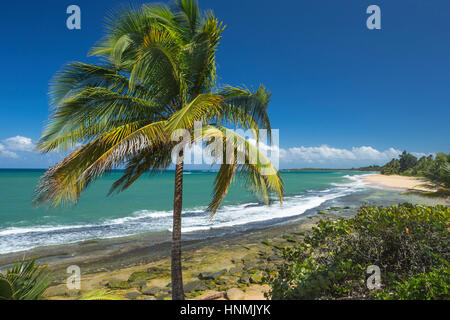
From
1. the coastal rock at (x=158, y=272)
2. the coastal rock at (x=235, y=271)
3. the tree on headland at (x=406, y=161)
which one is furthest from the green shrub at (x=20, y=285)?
the tree on headland at (x=406, y=161)

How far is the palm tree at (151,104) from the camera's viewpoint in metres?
3.57

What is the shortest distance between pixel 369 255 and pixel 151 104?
477 cm

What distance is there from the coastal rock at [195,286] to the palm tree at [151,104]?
7.51ft

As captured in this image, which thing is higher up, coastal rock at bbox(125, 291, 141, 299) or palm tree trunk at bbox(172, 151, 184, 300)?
palm tree trunk at bbox(172, 151, 184, 300)

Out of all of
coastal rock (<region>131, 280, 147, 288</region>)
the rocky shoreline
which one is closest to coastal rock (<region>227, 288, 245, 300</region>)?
the rocky shoreline

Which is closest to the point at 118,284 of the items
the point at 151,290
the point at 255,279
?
the point at 151,290

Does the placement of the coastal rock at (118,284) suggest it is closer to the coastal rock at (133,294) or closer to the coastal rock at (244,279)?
the coastal rock at (133,294)

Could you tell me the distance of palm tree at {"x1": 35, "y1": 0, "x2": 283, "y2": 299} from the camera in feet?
11.7

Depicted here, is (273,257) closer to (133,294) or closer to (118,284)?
(133,294)

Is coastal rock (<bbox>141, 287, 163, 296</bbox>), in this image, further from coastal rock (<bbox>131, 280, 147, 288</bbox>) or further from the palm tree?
the palm tree

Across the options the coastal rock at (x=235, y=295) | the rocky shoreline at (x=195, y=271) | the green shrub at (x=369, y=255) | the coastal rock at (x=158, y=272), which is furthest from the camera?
the coastal rock at (x=158, y=272)

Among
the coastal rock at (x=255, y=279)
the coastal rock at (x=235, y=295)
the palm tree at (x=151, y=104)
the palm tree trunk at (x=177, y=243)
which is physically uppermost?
the palm tree at (x=151, y=104)

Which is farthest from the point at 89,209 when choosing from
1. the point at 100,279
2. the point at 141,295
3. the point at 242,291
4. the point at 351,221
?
the point at 351,221

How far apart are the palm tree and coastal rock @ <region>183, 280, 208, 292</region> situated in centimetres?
229
